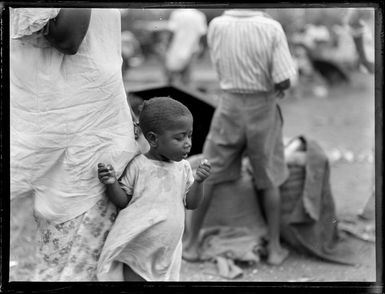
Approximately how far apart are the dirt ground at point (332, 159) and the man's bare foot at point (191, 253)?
0.13ft

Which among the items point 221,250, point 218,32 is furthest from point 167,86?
point 221,250

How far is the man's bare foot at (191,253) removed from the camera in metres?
4.96

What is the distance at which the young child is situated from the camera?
321 centimetres

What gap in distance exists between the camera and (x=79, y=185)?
10.7 feet

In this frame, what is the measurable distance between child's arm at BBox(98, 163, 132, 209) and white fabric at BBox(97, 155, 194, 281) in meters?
0.02

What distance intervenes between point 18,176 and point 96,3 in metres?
0.76

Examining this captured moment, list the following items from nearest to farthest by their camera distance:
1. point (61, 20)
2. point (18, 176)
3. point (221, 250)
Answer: point (61, 20), point (18, 176), point (221, 250)

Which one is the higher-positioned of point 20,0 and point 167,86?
point 20,0

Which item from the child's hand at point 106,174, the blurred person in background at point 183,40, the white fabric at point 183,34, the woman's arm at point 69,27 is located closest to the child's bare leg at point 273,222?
the child's hand at point 106,174

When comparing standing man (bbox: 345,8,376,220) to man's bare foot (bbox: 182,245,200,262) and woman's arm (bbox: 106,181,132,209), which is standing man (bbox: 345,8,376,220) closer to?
man's bare foot (bbox: 182,245,200,262)

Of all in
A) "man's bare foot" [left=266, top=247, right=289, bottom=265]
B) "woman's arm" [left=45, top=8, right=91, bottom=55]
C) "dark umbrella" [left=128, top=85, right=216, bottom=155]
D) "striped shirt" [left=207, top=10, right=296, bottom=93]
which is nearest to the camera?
"woman's arm" [left=45, top=8, right=91, bottom=55]

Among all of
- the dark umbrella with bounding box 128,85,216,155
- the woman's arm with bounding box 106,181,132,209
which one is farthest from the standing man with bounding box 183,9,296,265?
the woman's arm with bounding box 106,181,132,209

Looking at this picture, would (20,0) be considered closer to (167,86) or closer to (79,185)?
(79,185)

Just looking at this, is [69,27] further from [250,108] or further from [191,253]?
[191,253]
